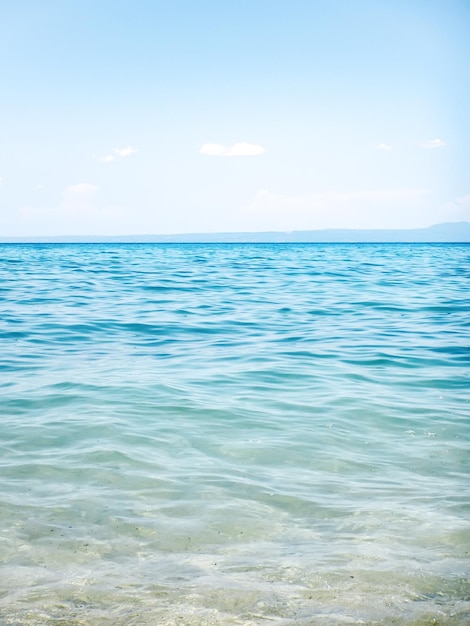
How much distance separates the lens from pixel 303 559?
3.29m

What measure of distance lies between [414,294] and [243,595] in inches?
679

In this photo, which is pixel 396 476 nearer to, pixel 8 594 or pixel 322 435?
pixel 322 435

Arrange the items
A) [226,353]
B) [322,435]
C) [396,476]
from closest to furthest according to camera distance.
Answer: [396,476] < [322,435] < [226,353]

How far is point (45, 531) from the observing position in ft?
11.9

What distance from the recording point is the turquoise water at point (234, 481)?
2928 mm

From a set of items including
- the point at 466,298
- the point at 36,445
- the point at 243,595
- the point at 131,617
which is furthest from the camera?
the point at 466,298

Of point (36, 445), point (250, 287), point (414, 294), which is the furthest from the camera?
point (250, 287)

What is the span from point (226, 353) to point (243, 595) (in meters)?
6.58

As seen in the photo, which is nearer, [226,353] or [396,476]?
[396,476]

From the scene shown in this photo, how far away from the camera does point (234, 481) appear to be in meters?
4.48

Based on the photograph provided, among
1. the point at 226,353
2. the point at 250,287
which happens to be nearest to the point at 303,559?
the point at 226,353

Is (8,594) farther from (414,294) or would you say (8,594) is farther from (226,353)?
(414,294)

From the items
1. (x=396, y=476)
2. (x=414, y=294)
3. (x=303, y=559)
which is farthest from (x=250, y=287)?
(x=303, y=559)

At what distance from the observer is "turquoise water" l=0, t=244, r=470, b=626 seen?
115 inches
